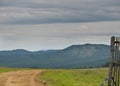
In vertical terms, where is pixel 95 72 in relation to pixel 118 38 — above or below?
below

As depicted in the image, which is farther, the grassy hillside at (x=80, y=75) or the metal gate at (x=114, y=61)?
the grassy hillside at (x=80, y=75)

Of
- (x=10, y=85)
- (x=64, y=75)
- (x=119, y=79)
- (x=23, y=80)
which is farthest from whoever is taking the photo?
(x=64, y=75)

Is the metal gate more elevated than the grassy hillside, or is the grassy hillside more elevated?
the metal gate

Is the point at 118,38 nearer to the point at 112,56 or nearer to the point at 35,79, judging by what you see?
the point at 112,56

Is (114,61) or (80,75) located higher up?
(114,61)

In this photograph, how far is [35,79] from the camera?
4519cm

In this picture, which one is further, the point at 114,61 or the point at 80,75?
the point at 80,75

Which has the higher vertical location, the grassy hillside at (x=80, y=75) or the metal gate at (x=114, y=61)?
the metal gate at (x=114, y=61)

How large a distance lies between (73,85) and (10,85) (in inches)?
228

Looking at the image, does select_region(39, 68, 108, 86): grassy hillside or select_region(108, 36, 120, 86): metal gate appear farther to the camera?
select_region(39, 68, 108, 86): grassy hillside

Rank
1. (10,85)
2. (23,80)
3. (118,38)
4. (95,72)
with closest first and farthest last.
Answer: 1. (118,38)
2. (10,85)
3. (23,80)
4. (95,72)

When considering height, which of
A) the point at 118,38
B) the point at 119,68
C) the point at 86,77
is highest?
the point at 118,38

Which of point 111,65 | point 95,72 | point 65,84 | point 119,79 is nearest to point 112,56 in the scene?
point 111,65

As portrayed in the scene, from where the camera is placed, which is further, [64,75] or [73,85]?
[64,75]
